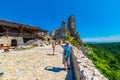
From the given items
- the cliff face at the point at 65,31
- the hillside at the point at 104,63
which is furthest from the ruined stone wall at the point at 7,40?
the cliff face at the point at 65,31

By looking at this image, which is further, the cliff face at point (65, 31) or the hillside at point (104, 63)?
the cliff face at point (65, 31)

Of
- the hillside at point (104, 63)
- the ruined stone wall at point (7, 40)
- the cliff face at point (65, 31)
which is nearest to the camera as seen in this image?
the hillside at point (104, 63)

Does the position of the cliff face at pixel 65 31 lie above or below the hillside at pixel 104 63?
above

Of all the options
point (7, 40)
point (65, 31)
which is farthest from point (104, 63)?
point (7, 40)

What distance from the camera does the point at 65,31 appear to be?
5600 centimetres

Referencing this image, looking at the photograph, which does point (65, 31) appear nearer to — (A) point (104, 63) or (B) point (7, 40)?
(A) point (104, 63)

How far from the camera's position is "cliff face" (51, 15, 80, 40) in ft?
183

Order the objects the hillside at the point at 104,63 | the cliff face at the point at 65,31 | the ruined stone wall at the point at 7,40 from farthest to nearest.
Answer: the cliff face at the point at 65,31, the ruined stone wall at the point at 7,40, the hillside at the point at 104,63

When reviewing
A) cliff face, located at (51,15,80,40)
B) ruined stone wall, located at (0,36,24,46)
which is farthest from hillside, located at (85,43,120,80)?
ruined stone wall, located at (0,36,24,46)

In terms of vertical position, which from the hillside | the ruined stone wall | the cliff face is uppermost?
the cliff face

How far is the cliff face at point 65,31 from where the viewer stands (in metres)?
55.8

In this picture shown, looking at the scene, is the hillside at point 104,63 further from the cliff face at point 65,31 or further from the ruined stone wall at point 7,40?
the ruined stone wall at point 7,40

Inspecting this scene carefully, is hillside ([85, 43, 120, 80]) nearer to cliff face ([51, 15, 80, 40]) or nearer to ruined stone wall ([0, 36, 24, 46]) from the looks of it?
cliff face ([51, 15, 80, 40])

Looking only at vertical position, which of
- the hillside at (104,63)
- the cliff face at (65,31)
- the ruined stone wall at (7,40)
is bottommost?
the hillside at (104,63)
